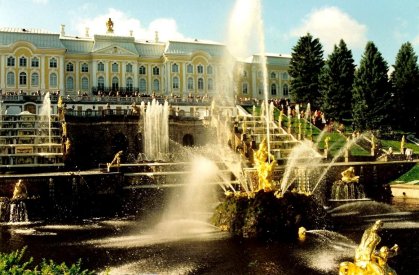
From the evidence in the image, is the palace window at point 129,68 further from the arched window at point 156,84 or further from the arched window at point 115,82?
the arched window at point 156,84

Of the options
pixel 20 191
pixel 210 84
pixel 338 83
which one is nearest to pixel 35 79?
pixel 210 84

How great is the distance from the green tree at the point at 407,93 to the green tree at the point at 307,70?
9.16 metres

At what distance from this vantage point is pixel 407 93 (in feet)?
166

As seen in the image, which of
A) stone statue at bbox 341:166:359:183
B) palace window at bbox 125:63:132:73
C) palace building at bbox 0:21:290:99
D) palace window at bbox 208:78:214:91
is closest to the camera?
stone statue at bbox 341:166:359:183

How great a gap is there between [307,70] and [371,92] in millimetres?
12656

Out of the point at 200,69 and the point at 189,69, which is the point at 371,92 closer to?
the point at 200,69

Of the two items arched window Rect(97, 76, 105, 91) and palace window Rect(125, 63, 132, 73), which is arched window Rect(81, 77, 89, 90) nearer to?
arched window Rect(97, 76, 105, 91)

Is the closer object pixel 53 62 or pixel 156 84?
pixel 53 62

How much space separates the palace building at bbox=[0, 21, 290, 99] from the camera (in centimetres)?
6206

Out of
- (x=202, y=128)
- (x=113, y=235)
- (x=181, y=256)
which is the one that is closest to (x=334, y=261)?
(x=181, y=256)

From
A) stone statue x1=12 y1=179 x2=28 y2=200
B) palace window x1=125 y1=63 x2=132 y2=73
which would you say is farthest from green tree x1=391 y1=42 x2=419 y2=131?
stone statue x1=12 y1=179 x2=28 y2=200

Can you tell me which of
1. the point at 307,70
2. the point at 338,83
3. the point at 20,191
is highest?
the point at 307,70

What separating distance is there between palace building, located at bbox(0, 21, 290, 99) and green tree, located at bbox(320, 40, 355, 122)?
19.6m

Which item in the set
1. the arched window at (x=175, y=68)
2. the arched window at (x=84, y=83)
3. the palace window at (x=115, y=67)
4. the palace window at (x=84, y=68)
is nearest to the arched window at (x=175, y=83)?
the arched window at (x=175, y=68)
